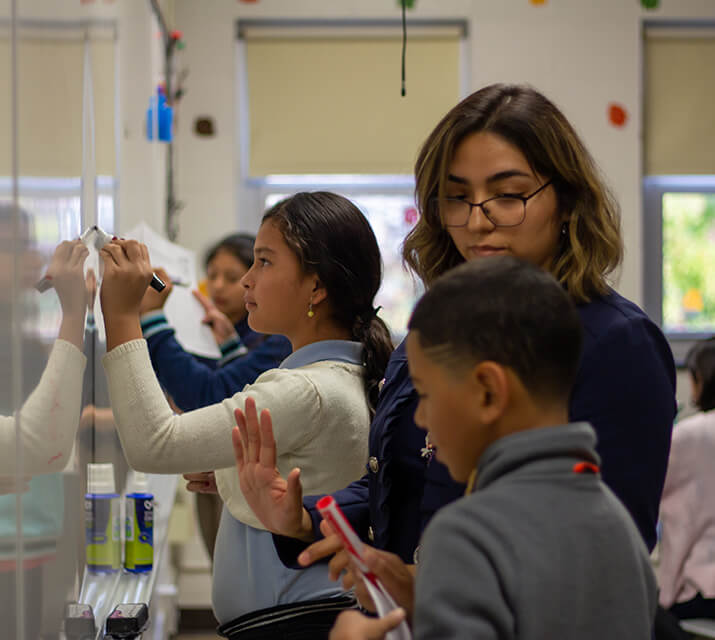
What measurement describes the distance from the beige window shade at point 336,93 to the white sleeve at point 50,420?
9.08ft

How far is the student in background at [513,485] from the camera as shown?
740mm

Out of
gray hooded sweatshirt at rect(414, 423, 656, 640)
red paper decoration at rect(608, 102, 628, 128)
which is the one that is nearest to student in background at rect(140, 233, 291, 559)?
gray hooded sweatshirt at rect(414, 423, 656, 640)

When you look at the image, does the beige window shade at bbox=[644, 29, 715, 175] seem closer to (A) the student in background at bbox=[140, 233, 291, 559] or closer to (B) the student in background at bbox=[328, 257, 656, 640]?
(A) the student in background at bbox=[140, 233, 291, 559]

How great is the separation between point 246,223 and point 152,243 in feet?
6.66

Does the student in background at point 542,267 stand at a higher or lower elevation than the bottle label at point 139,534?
higher

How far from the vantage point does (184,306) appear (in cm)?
253

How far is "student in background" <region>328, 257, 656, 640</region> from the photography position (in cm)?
74

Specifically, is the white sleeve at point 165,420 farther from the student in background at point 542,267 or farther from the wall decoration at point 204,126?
the wall decoration at point 204,126

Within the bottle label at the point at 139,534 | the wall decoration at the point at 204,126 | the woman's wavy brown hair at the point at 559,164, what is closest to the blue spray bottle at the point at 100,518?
the bottle label at the point at 139,534

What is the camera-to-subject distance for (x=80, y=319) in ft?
4.57

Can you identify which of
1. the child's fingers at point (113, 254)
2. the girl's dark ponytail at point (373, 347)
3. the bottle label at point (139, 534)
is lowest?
the bottle label at point (139, 534)

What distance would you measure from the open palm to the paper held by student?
1210mm

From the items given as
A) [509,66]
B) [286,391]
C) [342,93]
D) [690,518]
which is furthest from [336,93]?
[286,391]

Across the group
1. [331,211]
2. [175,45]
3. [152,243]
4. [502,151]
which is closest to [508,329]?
[502,151]
